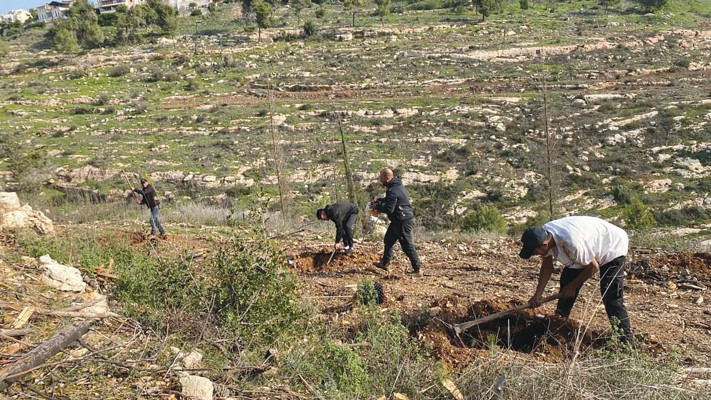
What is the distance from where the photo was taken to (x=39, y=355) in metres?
2.81

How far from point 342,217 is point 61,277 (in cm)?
368

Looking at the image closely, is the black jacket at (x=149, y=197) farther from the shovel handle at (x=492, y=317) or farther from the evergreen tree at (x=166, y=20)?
the evergreen tree at (x=166, y=20)

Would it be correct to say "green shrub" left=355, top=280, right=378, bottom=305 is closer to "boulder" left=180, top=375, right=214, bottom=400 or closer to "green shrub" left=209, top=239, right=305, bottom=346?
"green shrub" left=209, top=239, right=305, bottom=346

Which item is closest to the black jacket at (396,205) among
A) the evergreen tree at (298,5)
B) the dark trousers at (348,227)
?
the dark trousers at (348,227)

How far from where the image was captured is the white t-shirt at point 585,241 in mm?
4109

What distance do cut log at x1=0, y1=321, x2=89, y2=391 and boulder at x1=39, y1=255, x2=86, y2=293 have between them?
2.04m

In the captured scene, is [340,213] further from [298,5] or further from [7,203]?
[298,5]

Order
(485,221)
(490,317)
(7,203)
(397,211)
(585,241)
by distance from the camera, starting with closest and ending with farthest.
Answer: (585,241) → (490,317) → (397,211) → (7,203) → (485,221)

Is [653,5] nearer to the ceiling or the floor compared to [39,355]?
nearer to the ceiling

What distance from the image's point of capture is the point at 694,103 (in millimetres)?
23859

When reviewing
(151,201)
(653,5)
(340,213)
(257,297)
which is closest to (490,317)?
(257,297)

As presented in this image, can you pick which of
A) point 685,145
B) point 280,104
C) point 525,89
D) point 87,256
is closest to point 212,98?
point 280,104

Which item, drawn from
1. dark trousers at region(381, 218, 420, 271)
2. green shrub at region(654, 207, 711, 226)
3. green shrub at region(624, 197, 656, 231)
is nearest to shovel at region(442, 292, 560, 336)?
dark trousers at region(381, 218, 420, 271)

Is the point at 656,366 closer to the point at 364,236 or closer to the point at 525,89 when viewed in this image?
the point at 364,236
